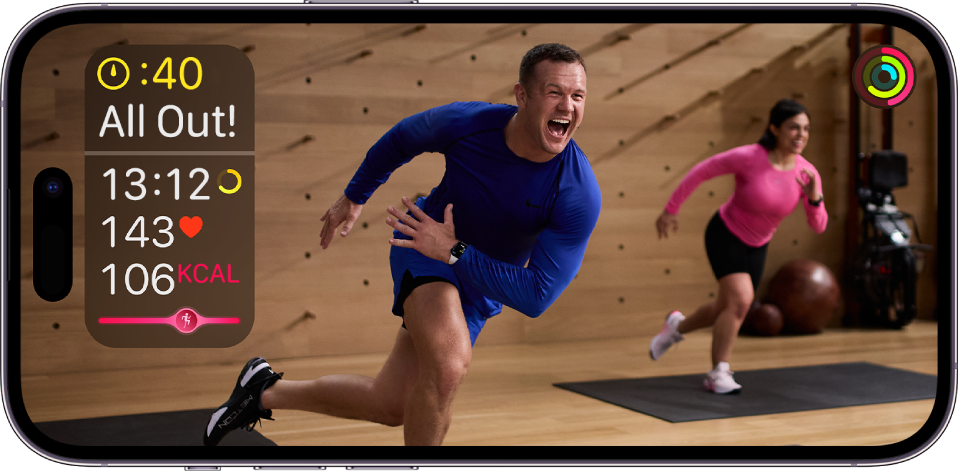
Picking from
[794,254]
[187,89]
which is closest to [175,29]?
[187,89]

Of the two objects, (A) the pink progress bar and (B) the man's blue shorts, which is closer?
(A) the pink progress bar

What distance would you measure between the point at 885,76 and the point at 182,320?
149 centimetres

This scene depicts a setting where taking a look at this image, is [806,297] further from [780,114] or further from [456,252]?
[456,252]

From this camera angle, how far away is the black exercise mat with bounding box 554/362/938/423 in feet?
10.1

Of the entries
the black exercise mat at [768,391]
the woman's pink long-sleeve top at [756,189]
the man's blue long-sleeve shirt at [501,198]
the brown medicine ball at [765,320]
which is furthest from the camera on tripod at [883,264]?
the man's blue long-sleeve shirt at [501,198]

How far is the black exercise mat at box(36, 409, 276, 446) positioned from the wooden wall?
3.36 feet

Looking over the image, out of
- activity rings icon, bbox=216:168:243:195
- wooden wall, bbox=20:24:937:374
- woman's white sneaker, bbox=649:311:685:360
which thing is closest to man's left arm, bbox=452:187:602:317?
activity rings icon, bbox=216:168:243:195

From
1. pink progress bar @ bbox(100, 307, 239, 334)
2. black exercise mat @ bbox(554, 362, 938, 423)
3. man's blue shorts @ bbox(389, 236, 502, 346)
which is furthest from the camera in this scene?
black exercise mat @ bbox(554, 362, 938, 423)

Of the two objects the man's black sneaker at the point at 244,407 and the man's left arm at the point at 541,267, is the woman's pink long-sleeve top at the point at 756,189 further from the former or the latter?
the man's black sneaker at the point at 244,407

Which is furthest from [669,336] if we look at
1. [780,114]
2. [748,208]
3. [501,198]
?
[501,198]

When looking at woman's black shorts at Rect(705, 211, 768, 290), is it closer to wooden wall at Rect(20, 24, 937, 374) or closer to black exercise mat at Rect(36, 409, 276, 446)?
wooden wall at Rect(20, 24, 937, 374)

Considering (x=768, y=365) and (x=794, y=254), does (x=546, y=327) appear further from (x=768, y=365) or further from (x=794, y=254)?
(x=794, y=254)

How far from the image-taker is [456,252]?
174cm

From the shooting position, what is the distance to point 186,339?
1.63 m
